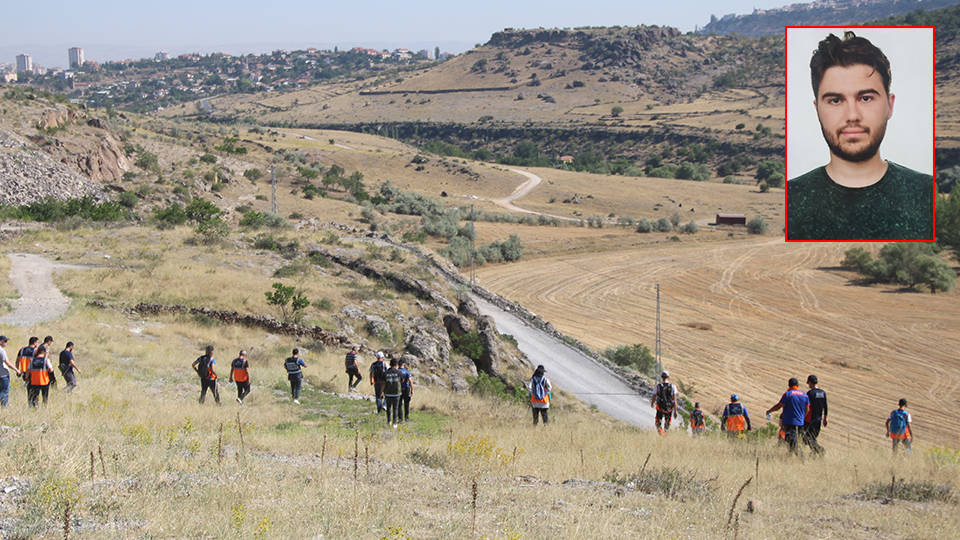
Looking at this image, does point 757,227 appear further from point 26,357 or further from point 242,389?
point 26,357

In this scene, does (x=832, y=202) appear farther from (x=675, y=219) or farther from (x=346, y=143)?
(x=346, y=143)

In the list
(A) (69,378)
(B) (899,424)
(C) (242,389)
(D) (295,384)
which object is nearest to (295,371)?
(D) (295,384)

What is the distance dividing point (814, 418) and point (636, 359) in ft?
51.2

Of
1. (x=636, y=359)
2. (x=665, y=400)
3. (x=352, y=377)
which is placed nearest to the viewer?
(x=665, y=400)

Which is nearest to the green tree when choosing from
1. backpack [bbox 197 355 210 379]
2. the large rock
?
the large rock

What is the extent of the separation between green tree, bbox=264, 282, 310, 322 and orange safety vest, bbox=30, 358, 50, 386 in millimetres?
7815

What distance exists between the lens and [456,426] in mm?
11930

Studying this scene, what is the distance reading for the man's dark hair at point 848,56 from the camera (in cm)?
1301

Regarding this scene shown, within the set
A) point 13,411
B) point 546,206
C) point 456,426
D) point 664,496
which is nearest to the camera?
point 664,496

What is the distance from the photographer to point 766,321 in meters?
35.2

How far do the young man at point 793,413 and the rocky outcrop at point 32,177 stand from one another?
3609cm

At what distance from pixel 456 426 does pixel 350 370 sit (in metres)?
3.21

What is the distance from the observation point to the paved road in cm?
1906

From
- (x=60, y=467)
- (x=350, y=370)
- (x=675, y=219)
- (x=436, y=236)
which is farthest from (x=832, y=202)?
(x=675, y=219)
